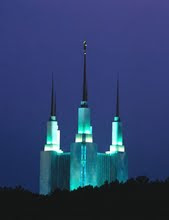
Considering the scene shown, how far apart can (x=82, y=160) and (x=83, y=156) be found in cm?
26

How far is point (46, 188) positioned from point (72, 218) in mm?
19811

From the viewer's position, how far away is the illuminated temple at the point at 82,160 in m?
65.8

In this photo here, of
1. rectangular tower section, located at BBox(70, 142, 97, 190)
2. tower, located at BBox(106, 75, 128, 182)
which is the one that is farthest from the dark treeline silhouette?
tower, located at BBox(106, 75, 128, 182)

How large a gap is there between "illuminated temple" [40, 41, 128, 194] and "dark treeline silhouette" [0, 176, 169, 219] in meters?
10.5

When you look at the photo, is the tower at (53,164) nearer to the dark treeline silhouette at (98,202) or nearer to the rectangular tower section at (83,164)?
the rectangular tower section at (83,164)

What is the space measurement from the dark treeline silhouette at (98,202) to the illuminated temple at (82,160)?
10.5m

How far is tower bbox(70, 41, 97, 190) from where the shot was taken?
65.6m

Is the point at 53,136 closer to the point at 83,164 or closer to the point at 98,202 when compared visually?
Result: the point at 83,164

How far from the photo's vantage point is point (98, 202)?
49.7 metres

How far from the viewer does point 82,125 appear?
218ft

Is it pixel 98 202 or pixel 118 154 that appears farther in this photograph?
pixel 118 154

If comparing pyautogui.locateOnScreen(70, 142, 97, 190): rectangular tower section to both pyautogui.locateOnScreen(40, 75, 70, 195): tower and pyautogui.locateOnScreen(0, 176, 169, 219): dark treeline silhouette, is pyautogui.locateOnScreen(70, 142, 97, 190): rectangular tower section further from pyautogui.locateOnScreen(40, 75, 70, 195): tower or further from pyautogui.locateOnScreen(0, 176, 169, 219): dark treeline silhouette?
pyautogui.locateOnScreen(0, 176, 169, 219): dark treeline silhouette

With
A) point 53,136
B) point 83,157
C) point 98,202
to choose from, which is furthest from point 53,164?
point 98,202
